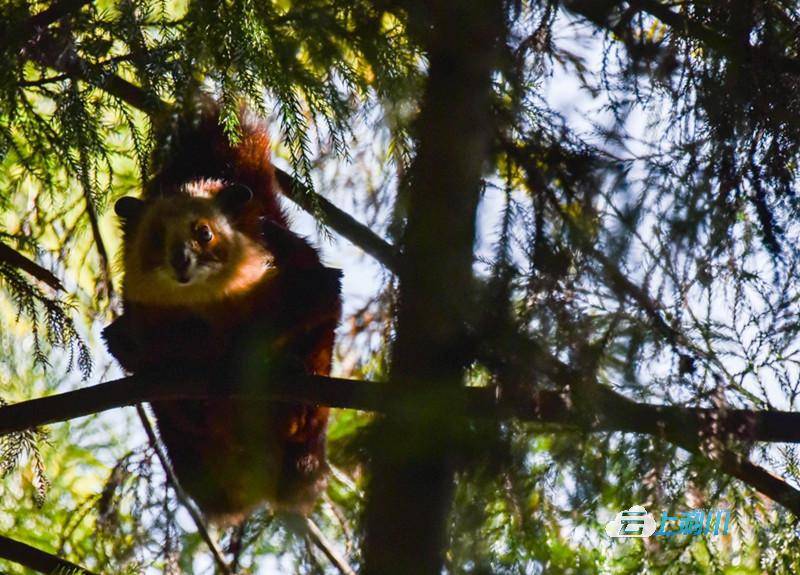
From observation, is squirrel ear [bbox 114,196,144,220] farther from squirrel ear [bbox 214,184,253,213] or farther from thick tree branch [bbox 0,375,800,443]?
thick tree branch [bbox 0,375,800,443]

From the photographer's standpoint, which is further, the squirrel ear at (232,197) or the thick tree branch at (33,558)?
the squirrel ear at (232,197)

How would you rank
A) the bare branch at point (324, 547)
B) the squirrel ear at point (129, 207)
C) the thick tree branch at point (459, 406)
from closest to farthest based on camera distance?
1. the thick tree branch at point (459, 406)
2. the bare branch at point (324, 547)
3. the squirrel ear at point (129, 207)

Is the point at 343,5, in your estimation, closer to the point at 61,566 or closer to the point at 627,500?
the point at 627,500

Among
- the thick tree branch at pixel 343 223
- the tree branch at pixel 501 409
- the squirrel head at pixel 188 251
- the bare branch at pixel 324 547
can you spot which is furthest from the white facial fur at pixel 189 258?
the bare branch at pixel 324 547

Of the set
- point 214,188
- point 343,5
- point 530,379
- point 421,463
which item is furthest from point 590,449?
point 214,188

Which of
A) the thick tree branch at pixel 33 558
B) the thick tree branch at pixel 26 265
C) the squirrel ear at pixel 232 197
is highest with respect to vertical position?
the squirrel ear at pixel 232 197

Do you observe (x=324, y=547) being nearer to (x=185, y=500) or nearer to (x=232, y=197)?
(x=185, y=500)

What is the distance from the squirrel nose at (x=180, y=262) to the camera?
3.81 metres

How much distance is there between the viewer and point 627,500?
115 inches

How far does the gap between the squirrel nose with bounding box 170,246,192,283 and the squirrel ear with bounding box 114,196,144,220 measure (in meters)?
0.40

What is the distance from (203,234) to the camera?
397 cm

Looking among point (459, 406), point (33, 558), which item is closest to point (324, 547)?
point (33, 558)

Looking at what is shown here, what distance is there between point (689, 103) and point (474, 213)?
131 cm

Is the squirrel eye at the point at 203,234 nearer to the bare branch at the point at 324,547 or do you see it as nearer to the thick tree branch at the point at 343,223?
the thick tree branch at the point at 343,223
